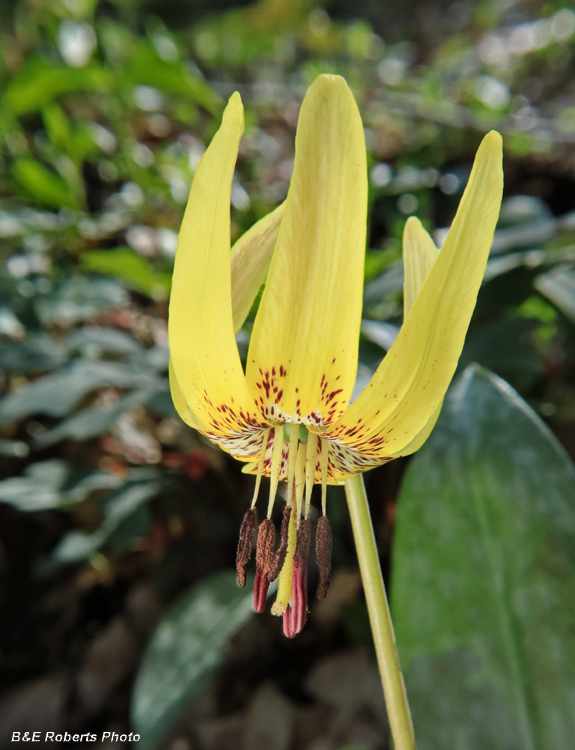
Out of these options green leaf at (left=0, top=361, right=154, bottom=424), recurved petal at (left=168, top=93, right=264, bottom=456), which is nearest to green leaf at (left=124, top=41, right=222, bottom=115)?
green leaf at (left=0, top=361, right=154, bottom=424)

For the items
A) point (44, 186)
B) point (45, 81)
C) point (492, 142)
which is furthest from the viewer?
point (45, 81)

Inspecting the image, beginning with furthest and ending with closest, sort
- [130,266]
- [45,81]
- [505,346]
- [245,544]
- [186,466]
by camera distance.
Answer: [45,81], [186,466], [130,266], [505,346], [245,544]

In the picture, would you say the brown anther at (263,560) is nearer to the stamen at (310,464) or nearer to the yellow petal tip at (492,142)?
the stamen at (310,464)

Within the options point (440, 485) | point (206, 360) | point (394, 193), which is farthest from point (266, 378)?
point (394, 193)

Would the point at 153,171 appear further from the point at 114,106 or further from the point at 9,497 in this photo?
the point at 9,497

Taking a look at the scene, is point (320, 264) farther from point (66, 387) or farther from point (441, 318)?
point (66, 387)

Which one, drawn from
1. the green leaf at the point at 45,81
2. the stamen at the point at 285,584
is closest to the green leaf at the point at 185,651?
the stamen at the point at 285,584

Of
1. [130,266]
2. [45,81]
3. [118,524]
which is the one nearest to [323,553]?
[118,524]
